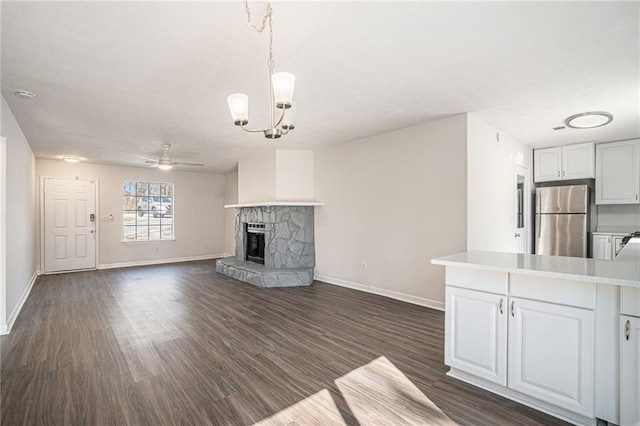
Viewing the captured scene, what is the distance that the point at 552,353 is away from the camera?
1.95 m

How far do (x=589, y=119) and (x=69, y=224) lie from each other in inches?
380

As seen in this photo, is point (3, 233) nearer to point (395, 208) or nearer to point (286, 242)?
point (286, 242)

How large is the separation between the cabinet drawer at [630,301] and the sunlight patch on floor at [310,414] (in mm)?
1757

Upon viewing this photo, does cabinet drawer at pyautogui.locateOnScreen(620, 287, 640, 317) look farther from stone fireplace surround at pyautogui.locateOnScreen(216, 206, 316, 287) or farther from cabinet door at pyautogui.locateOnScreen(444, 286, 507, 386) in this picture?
stone fireplace surround at pyautogui.locateOnScreen(216, 206, 316, 287)

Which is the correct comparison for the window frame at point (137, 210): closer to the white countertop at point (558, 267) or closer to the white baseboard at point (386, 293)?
the white baseboard at point (386, 293)

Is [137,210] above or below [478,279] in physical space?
above

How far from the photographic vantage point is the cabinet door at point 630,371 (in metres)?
1.71

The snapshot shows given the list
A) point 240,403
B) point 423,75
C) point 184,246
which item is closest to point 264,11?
point 423,75

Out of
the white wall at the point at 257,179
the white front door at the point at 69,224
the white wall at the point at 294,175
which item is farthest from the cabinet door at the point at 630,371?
the white front door at the point at 69,224

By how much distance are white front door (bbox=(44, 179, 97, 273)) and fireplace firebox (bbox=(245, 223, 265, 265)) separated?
374 centimetres

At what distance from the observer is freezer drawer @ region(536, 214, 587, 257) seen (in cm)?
517

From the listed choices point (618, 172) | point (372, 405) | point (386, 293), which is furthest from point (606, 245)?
point (372, 405)

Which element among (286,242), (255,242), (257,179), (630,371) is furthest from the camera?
(255,242)

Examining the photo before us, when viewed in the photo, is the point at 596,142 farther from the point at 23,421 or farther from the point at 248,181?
the point at 23,421
